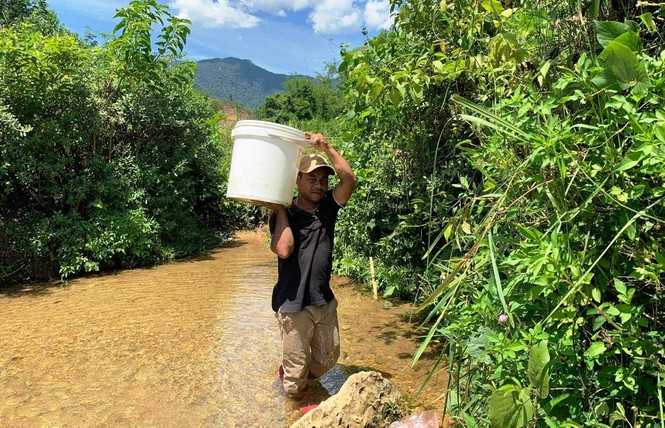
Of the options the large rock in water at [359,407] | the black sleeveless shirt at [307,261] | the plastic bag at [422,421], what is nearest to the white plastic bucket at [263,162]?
the black sleeveless shirt at [307,261]

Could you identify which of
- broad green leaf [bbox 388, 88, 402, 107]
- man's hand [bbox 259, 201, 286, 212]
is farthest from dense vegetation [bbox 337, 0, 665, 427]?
man's hand [bbox 259, 201, 286, 212]

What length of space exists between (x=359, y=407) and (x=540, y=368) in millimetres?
1552

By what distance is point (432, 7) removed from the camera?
142 inches

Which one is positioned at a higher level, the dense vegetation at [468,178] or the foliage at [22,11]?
the foliage at [22,11]

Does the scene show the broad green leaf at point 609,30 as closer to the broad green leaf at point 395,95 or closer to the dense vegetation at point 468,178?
the dense vegetation at point 468,178

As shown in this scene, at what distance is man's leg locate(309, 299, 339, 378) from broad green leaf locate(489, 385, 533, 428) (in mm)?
2009

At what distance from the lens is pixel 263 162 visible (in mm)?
3092

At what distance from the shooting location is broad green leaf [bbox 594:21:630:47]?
5.22 feet

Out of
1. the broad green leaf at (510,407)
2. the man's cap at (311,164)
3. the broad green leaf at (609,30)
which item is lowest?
the broad green leaf at (510,407)

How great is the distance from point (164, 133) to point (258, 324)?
5.85 meters

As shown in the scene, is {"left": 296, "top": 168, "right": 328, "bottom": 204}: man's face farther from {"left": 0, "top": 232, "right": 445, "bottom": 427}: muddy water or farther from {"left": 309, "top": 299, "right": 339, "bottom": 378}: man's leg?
{"left": 0, "top": 232, "right": 445, "bottom": 427}: muddy water

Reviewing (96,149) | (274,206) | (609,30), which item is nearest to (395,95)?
(274,206)

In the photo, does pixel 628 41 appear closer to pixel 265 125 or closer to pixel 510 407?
pixel 510 407

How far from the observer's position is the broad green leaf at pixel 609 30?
159 centimetres
